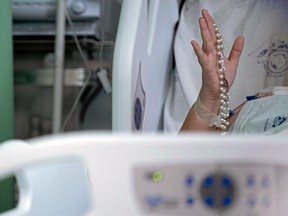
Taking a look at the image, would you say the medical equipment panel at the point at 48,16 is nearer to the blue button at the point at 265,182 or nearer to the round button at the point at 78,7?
the round button at the point at 78,7

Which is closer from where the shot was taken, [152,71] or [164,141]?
[164,141]

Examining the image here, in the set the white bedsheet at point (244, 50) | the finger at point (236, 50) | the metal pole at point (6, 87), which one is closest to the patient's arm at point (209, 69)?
the finger at point (236, 50)

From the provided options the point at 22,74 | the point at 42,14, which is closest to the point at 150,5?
the point at 42,14

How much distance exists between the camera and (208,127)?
1.07 m

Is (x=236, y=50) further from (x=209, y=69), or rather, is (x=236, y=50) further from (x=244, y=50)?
(x=244, y=50)

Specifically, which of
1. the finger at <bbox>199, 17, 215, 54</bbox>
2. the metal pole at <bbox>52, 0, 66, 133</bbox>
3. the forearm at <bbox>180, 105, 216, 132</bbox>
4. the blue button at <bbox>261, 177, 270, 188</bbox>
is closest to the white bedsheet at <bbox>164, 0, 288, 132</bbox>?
the forearm at <bbox>180, 105, 216, 132</bbox>

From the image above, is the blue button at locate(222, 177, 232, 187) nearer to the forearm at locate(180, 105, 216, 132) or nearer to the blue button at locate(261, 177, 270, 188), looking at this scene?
the blue button at locate(261, 177, 270, 188)

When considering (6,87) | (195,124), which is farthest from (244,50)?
(6,87)

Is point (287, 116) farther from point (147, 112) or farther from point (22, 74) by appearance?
point (22, 74)

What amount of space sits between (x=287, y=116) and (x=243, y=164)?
0.62 meters

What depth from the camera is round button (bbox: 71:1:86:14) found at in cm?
139

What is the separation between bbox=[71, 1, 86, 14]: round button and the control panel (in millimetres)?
1126

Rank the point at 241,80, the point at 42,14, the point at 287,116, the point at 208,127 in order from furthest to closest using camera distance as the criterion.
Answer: the point at 42,14 → the point at 241,80 → the point at 208,127 → the point at 287,116

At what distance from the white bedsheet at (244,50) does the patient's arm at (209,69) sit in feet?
0.56
